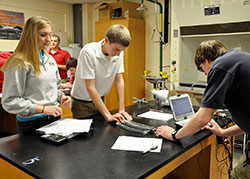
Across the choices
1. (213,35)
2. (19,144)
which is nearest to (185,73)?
(213,35)

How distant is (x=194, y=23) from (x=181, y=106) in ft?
5.48

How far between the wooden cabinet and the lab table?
2.64 m

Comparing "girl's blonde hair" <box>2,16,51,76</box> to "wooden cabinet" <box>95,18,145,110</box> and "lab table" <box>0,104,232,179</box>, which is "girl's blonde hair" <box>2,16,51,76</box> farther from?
"wooden cabinet" <box>95,18,145,110</box>

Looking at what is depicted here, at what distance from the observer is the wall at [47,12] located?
4.36 meters

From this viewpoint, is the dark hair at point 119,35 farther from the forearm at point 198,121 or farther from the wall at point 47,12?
the wall at point 47,12

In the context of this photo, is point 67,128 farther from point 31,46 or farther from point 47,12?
point 47,12

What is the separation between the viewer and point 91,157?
1.12m

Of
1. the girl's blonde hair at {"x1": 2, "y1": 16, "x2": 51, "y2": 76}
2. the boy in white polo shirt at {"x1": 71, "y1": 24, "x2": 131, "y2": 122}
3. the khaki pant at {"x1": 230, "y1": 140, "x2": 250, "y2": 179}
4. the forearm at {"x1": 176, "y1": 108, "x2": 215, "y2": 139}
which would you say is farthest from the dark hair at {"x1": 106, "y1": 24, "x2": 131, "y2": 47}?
the khaki pant at {"x1": 230, "y1": 140, "x2": 250, "y2": 179}

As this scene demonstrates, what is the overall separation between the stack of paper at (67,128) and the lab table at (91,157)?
4cm

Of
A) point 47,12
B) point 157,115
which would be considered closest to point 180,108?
point 157,115

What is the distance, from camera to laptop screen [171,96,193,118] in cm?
165

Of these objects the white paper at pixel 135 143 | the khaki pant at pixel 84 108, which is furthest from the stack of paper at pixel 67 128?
the khaki pant at pixel 84 108

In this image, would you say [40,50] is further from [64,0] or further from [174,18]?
[64,0]

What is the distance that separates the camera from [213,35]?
2.89 metres
